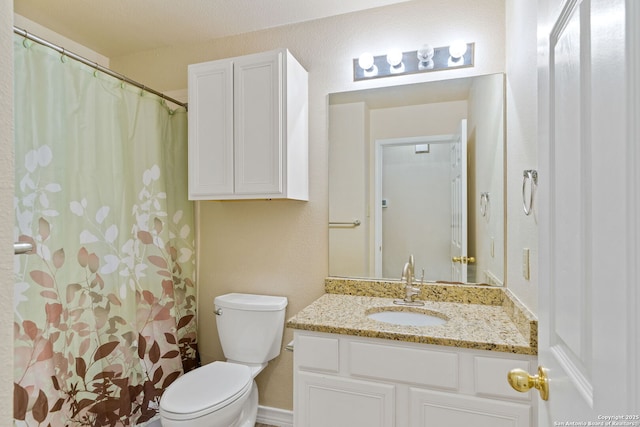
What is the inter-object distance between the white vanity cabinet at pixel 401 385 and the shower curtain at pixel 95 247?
1.03m

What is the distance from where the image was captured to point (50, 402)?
1.53 meters

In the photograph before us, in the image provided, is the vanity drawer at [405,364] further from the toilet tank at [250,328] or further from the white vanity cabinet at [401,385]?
the toilet tank at [250,328]

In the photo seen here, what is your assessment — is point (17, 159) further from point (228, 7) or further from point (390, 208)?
point (390, 208)

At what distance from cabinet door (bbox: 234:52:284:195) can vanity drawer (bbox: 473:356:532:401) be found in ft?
4.04

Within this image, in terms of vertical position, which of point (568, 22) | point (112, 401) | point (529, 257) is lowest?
point (112, 401)

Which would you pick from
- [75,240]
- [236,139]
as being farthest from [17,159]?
[236,139]

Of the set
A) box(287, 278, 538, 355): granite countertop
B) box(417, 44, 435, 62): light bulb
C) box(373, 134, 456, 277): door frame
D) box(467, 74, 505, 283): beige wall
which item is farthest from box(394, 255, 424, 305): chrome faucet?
box(417, 44, 435, 62): light bulb

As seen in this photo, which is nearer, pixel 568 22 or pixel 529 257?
pixel 568 22

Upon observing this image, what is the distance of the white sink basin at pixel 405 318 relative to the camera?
1692mm

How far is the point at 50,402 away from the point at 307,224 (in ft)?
4.89

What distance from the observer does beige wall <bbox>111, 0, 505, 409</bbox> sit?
1879 mm


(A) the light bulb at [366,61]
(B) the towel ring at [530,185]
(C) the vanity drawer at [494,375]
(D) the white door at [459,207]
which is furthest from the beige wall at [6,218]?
(D) the white door at [459,207]

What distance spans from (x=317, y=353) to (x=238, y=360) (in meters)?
0.78

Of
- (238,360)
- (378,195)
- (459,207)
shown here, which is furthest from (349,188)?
(238,360)
